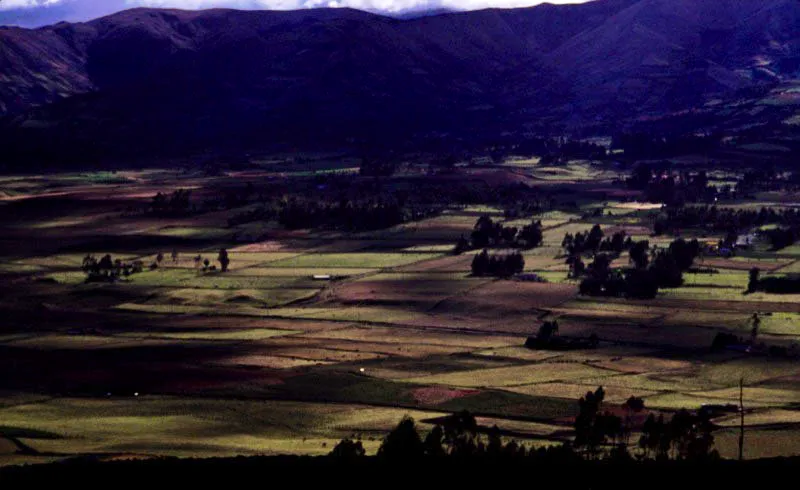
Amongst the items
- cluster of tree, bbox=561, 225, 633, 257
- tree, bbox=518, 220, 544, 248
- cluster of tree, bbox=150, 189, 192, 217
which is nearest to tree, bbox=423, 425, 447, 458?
cluster of tree, bbox=561, 225, 633, 257

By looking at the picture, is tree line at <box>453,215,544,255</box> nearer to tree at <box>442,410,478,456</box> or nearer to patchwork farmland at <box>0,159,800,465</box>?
patchwork farmland at <box>0,159,800,465</box>

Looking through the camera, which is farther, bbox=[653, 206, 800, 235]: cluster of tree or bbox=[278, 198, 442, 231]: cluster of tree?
bbox=[278, 198, 442, 231]: cluster of tree

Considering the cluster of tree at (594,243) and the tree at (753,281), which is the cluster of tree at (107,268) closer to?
the cluster of tree at (594,243)

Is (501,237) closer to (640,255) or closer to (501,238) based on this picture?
(501,238)

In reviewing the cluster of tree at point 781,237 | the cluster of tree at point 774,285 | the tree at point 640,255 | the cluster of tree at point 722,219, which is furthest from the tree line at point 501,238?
the cluster of tree at point 774,285

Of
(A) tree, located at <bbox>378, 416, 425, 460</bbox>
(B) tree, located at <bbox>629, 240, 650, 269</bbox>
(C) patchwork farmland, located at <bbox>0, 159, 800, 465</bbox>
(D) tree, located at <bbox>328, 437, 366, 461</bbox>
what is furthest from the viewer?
(B) tree, located at <bbox>629, 240, 650, 269</bbox>

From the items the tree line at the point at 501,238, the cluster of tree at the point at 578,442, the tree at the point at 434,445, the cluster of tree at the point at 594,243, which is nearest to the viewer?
the cluster of tree at the point at 578,442

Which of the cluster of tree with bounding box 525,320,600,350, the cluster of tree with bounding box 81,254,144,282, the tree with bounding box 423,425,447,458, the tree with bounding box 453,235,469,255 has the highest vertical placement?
the tree with bounding box 423,425,447,458
